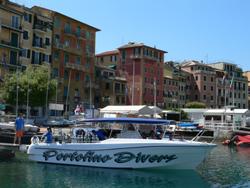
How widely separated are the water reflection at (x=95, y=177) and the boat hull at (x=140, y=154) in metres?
0.41

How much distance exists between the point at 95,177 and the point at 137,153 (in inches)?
111

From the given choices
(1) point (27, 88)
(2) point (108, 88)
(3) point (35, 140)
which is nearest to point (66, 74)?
(2) point (108, 88)

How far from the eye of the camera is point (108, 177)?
21906 millimetres

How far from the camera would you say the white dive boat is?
22891 mm

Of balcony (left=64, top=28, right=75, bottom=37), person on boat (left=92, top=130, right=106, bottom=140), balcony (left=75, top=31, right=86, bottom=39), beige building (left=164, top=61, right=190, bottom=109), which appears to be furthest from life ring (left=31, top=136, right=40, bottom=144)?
beige building (left=164, top=61, right=190, bottom=109)

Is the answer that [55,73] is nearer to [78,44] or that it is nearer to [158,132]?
[78,44]

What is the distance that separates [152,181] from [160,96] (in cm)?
7742

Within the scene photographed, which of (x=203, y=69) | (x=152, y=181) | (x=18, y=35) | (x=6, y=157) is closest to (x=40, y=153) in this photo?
(x=6, y=157)

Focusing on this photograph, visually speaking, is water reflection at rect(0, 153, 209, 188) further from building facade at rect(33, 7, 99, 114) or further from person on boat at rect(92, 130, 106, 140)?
building facade at rect(33, 7, 99, 114)

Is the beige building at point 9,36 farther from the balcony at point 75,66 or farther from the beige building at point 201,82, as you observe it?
the beige building at point 201,82

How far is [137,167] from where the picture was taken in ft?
76.8

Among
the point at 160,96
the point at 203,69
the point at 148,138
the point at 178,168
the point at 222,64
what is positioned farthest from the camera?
the point at 222,64

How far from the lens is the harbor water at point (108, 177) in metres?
20.2

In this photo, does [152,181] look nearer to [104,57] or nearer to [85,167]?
[85,167]
